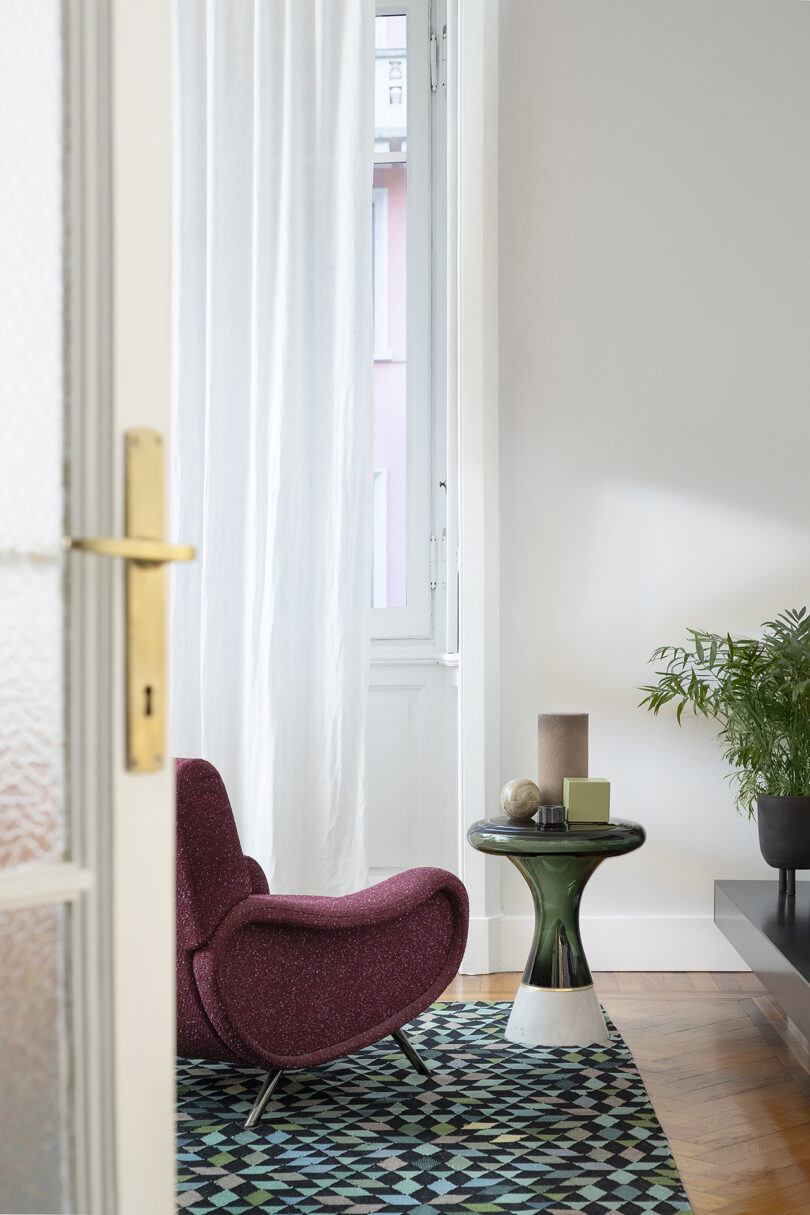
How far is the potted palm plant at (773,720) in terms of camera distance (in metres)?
3.23

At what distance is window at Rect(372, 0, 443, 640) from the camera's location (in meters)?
4.18

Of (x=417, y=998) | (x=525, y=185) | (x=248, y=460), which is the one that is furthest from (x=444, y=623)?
(x=417, y=998)

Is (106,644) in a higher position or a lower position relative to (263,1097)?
higher

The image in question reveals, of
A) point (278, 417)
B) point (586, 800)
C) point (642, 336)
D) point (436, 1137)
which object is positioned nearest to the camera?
point (436, 1137)

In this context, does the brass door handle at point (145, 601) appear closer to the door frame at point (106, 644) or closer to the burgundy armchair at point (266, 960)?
the door frame at point (106, 644)

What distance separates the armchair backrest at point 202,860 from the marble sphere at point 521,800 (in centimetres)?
91

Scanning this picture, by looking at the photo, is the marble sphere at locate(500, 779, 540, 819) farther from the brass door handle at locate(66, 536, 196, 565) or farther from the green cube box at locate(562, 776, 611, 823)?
the brass door handle at locate(66, 536, 196, 565)

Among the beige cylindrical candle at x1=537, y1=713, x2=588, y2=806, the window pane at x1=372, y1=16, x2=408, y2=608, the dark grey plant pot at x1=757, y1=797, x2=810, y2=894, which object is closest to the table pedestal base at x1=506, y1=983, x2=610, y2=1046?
the beige cylindrical candle at x1=537, y1=713, x2=588, y2=806

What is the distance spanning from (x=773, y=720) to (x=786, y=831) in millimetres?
306

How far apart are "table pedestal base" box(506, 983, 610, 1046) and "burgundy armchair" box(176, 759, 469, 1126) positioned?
1.62 feet

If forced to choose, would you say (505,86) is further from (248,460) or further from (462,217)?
(248,460)

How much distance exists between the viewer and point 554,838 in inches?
115

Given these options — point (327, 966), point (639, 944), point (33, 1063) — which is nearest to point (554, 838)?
point (327, 966)

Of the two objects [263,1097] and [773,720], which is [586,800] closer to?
[773,720]
